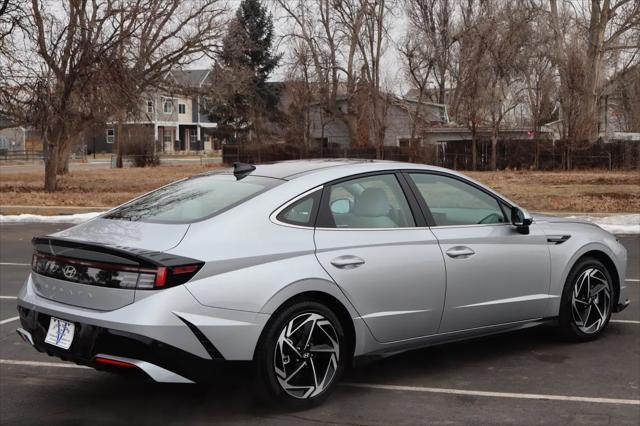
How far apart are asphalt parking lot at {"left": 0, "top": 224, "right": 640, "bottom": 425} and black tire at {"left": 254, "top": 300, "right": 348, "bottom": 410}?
9cm

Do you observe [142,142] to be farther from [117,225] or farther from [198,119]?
[117,225]

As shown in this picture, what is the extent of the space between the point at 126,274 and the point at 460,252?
2.39 meters

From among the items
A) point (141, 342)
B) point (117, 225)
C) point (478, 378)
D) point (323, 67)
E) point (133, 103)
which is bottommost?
point (478, 378)

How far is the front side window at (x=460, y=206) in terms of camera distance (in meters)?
6.02

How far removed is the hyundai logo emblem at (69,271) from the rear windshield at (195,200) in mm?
560

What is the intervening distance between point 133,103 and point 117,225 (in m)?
23.5

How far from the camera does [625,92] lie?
63.7 metres

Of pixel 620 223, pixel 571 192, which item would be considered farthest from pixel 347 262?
pixel 571 192

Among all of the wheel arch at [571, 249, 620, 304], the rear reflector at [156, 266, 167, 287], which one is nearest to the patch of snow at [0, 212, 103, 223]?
the wheel arch at [571, 249, 620, 304]

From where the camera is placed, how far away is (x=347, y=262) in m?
5.16

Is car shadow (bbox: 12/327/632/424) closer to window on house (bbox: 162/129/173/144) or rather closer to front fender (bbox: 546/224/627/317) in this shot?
front fender (bbox: 546/224/627/317)

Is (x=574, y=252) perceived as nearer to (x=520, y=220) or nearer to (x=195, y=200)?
(x=520, y=220)

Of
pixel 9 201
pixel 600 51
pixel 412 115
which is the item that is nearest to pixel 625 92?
pixel 600 51

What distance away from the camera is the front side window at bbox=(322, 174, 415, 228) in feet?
17.8
